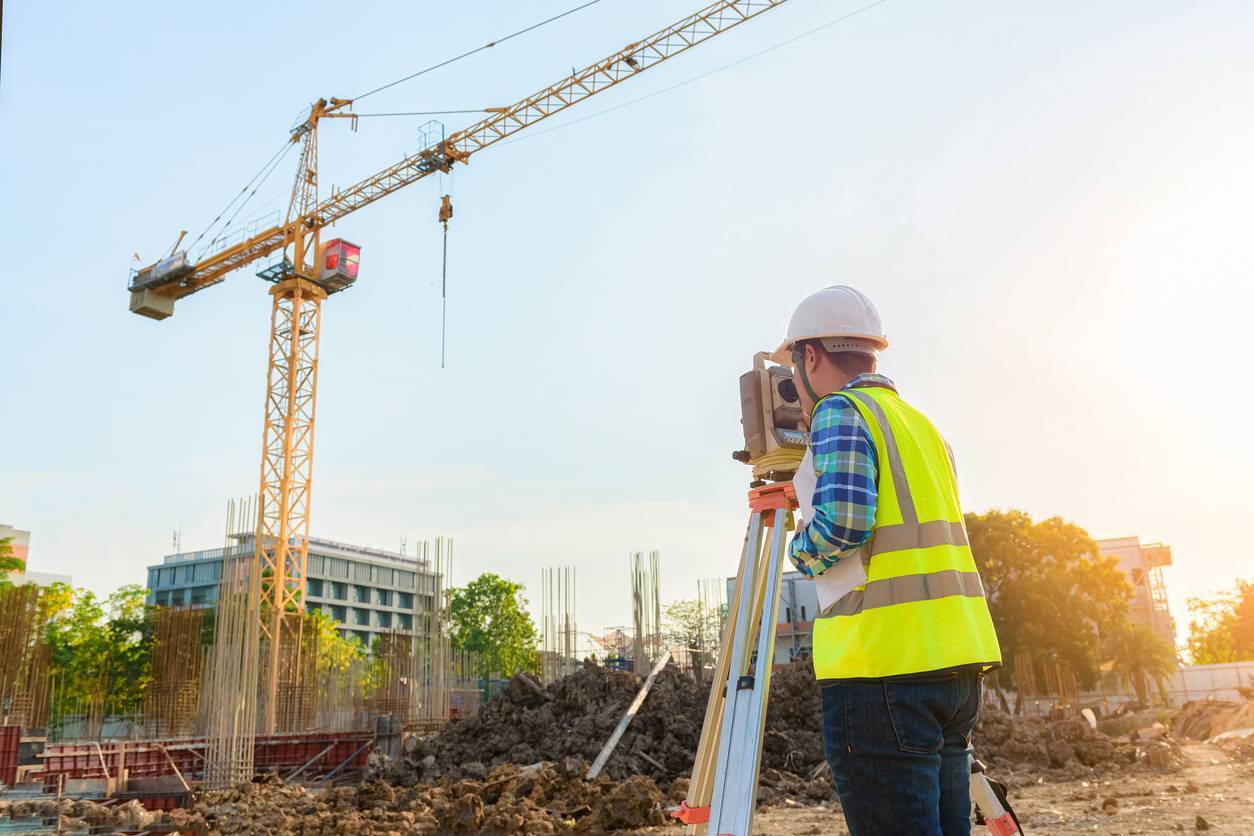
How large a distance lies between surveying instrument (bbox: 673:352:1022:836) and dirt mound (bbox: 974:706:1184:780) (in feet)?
28.0

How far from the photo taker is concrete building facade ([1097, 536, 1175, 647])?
49.5 metres

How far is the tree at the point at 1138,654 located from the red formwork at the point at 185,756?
2739cm

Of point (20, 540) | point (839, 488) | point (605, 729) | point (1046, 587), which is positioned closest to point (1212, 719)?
point (1046, 587)

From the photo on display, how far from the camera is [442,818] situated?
6.38 meters

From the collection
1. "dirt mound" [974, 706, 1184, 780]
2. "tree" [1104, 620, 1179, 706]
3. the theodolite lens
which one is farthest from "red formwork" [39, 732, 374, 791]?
"tree" [1104, 620, 1179, 706]

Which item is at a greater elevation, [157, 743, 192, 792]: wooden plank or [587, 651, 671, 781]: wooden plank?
[587, 651, 671, 781]: wooden plank

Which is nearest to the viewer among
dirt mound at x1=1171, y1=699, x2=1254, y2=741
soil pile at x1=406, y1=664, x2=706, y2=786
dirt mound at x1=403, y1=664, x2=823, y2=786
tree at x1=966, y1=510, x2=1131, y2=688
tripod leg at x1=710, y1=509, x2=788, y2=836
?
tripod leg at x1=710, y1=509, x2=788, y2=836

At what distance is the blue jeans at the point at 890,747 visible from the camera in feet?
5.35

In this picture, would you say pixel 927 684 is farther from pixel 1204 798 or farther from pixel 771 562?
pixel 1204 798

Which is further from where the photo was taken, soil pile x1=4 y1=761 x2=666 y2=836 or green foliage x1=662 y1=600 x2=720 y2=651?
green foliage x1=662 y1=600 x2=720 y2=651

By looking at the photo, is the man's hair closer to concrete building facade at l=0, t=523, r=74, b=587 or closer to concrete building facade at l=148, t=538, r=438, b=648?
concrete building facade at l=0, t=523, r=74, b=587

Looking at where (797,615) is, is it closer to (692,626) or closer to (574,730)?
(692,626)

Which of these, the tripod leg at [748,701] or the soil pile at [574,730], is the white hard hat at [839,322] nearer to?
the tripod leg at [748,701]

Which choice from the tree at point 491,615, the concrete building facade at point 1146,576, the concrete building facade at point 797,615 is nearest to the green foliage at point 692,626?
the concrete building facade at point 797,615
